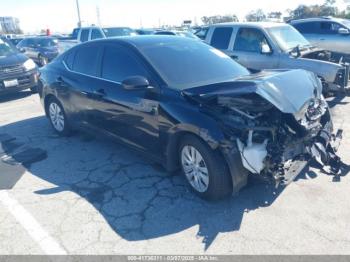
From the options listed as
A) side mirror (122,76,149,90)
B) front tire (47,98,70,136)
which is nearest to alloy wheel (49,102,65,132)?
front tire (47,98,70,136)

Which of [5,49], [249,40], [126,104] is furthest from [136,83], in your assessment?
[5,49]

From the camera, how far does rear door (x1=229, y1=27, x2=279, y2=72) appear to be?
23.6 feet

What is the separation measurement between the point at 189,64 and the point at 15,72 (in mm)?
6986

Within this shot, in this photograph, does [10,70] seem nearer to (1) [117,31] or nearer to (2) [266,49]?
(1) [117,31]

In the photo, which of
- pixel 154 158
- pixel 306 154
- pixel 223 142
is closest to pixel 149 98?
pixel 154 158

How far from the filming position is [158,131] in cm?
364

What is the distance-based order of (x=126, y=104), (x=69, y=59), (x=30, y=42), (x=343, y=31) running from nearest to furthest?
(x=126, y=104), (x=69, y=59), (x=343, y=31), (x=30, y=42)

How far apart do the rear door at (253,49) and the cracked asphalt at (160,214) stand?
332cm

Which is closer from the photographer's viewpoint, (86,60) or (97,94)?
(97,94)

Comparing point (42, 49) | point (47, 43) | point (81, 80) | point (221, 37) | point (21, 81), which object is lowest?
point (42, 49)

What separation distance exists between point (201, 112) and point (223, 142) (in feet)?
1.34

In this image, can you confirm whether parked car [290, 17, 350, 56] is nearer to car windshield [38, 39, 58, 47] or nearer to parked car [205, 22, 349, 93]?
parked car [205, 22, 349, 93]

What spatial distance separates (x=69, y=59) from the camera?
17.2 ft

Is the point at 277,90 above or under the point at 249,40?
above
